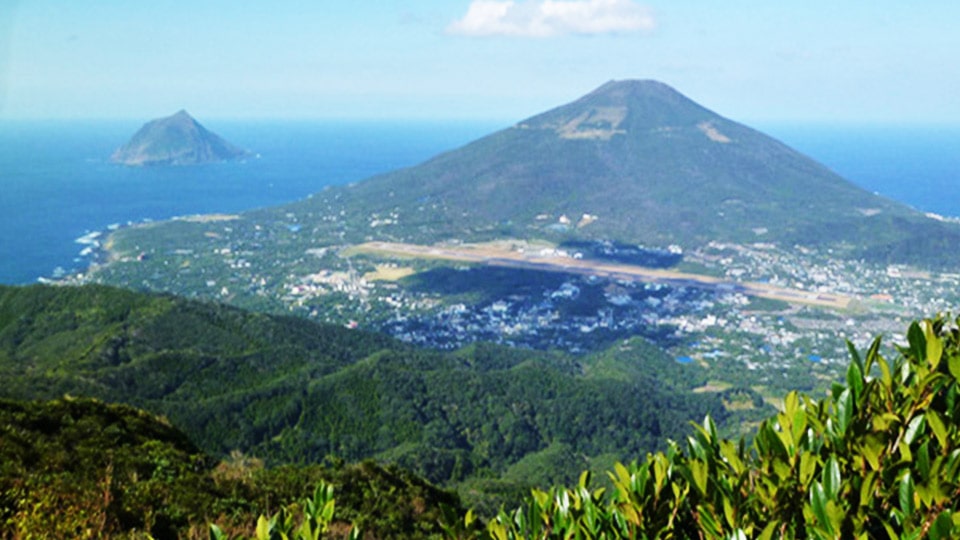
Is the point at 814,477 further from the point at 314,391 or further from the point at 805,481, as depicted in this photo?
the point at 314,391

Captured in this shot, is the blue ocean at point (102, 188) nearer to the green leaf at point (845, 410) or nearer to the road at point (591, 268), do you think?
the road at point (591, 268)

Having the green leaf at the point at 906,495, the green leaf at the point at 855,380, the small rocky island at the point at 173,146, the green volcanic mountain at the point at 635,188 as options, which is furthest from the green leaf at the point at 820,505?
the small rocky island at the point at 173,146

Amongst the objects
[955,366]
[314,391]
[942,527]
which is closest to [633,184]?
[314,391]

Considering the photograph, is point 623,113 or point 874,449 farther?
point 623,113

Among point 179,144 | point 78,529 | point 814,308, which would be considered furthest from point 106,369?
point 179,144

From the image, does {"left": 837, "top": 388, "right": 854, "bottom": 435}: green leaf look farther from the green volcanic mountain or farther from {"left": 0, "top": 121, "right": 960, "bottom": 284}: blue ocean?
the green volcanic mountain

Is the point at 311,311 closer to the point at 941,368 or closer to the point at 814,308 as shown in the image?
the point at 814,308
